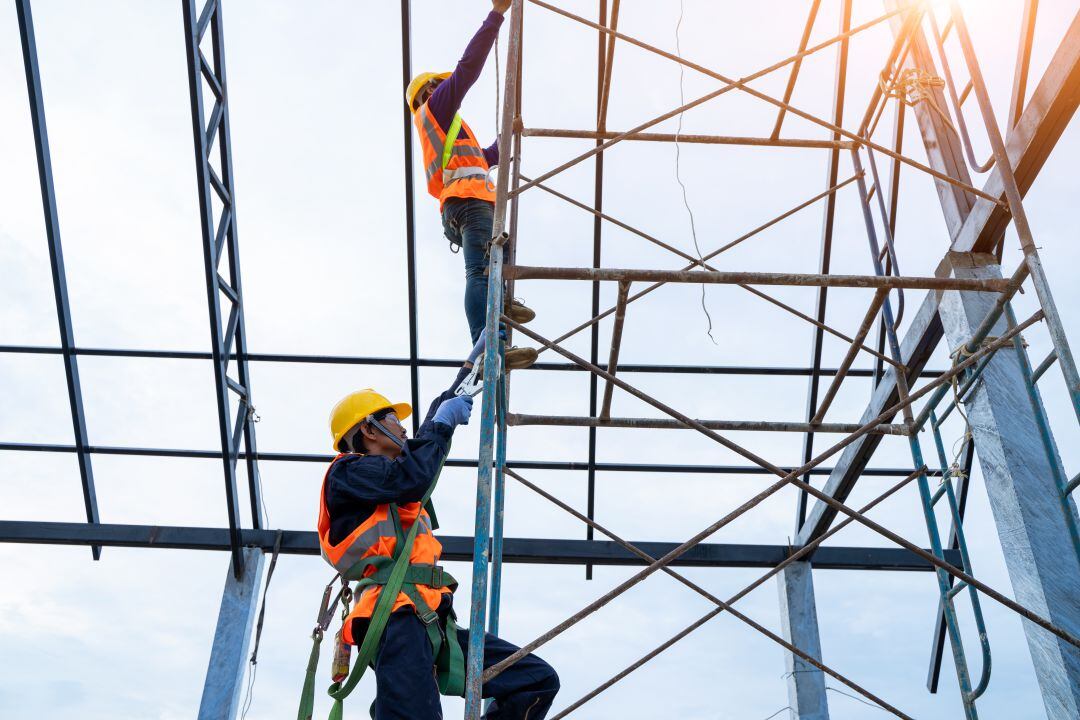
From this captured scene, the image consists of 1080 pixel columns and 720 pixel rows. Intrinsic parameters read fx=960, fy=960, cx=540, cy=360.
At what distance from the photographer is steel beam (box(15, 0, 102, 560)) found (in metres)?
7.64

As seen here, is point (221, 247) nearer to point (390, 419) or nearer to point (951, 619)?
point (390, 419)

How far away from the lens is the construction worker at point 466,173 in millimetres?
4789

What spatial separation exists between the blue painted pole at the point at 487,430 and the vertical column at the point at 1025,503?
8.47 feet

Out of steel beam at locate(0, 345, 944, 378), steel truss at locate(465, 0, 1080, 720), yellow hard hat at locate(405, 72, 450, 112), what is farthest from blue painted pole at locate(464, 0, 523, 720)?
steel beam at locate(0, 345, 944, 378)

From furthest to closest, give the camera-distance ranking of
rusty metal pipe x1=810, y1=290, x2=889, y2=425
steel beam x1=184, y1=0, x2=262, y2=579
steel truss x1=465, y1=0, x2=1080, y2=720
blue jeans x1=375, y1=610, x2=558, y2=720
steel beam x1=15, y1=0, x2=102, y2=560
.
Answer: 1. steel beam x1=15, y1=0, x2=102, y2=560
2. steel beam x1=184, y1=0, x2=262, y2=579
3. rusty metal pipe x1=810, y1=290, x2=889, y2=425
4. steel truss x1=465, y1=0, x2=1080, y2=720
5. blue jeans x1=375, y1=610, x2=558, y2=720

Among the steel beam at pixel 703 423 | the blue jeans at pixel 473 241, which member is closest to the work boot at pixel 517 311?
the blue jeans at pixel 473 241

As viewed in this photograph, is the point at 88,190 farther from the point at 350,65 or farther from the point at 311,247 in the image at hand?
the point at 350,65

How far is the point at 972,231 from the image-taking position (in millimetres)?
5281

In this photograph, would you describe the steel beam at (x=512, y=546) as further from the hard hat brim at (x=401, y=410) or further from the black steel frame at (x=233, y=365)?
the hard hat brim at (x=401, y=410)

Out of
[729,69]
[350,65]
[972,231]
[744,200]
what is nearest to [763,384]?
[744,200]

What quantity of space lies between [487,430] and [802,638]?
→ 620 centimetres

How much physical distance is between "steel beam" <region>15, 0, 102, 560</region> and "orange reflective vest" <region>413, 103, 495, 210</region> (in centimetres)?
428

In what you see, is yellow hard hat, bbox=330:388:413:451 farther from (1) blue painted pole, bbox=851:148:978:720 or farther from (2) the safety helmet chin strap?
(1) blue painted pole, bbox=851:148:978:720

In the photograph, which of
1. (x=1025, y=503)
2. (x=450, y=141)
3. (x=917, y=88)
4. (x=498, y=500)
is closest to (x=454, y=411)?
(x=498, y=500)
